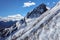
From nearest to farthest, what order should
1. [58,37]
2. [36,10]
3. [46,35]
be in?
[58,37], [46,35], [36,10]

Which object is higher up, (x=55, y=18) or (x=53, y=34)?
(x=55, y=18)

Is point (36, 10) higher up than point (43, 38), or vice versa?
point (36, 10)

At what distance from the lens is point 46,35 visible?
84.8 feet

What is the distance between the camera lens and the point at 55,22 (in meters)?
26.3

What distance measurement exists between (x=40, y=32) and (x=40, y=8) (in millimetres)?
53436

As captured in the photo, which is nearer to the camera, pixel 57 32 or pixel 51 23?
pixel 57 32

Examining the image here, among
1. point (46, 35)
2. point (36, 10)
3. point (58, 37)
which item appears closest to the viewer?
point (58, 37)

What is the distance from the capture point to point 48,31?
26.0 metres

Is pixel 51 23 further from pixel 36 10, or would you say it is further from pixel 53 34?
pixel 36 10

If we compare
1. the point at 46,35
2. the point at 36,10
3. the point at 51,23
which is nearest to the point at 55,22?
the point at 51,23

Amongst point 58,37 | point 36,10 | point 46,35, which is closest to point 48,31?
point 46,35

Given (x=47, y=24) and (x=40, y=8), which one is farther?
(x=40, y=8)

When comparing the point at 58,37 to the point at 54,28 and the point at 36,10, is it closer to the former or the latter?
the point at 54,28

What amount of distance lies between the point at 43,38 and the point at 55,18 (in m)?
4.08
